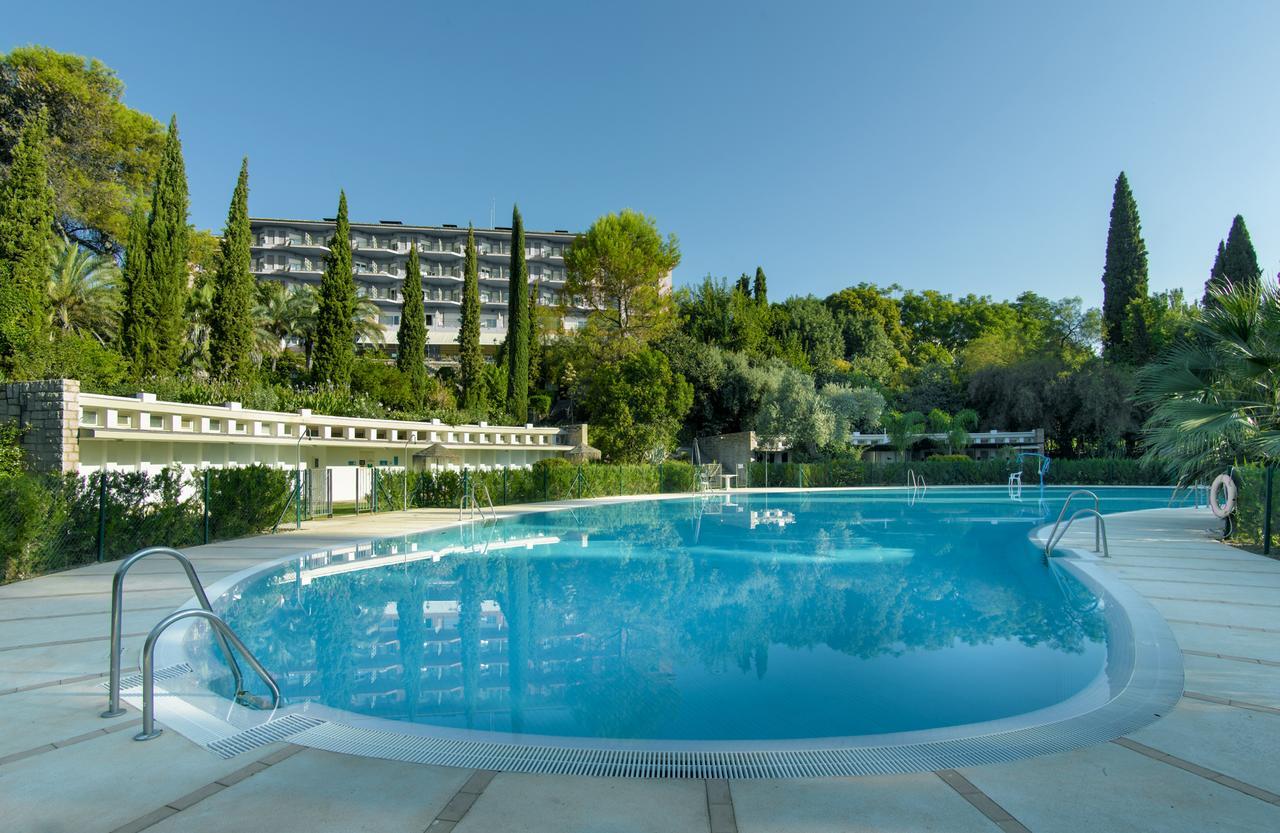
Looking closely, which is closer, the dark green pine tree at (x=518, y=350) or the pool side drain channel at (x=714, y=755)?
the pool side drain channel at (x=714, y=755)

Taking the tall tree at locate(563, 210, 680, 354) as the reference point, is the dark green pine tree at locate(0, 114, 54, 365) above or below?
below

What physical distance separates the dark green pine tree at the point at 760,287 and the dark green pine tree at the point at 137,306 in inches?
1248

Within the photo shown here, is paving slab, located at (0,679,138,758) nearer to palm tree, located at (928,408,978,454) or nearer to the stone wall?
the stone wall

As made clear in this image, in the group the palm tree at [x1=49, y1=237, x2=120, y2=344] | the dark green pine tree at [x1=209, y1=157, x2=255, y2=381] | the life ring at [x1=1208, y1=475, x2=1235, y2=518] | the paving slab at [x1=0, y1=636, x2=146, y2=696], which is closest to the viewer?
the paving slab at [x1=0, y1=636, x2=146, y2=696]

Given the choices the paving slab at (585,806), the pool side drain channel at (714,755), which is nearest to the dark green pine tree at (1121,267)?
the pool side drain channel at (714,755)

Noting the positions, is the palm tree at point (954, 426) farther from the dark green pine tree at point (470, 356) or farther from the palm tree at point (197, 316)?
the palm tree at point (197, 316)

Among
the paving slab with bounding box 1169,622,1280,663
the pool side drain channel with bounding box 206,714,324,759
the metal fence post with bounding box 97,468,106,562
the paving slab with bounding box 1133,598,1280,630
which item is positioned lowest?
the pool side drain channel with bounding box 206,714,324,759

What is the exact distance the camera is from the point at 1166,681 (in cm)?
465

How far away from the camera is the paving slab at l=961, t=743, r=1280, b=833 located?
2730mm

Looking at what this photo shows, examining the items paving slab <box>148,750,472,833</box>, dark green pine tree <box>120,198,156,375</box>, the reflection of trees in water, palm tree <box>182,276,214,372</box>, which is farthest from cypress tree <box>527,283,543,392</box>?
paving slab <box>148,750,472,833</box>

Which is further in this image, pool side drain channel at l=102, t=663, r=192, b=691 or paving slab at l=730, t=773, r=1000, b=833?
pool side drain channel at l=102, t=663, r=192, b=691

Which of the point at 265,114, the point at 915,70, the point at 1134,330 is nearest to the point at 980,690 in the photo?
the point at 915,70

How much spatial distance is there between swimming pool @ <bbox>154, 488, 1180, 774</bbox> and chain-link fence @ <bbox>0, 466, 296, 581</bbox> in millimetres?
2537

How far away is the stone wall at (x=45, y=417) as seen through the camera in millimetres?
11977
